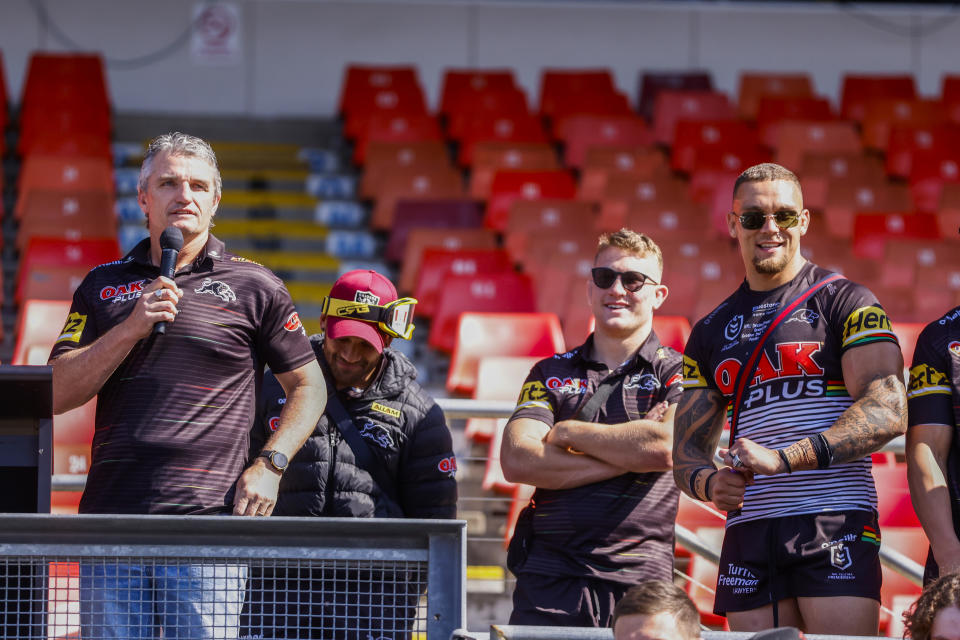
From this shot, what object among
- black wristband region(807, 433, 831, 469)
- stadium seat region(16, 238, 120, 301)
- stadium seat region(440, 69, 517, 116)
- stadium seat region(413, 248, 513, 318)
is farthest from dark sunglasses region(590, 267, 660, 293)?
stadium seat region(440, 69, 517, 116)

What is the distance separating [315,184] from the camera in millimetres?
9570

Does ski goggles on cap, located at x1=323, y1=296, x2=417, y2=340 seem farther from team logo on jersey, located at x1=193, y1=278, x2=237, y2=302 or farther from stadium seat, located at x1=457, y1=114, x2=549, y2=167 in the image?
stadium seat, located at x1=457, y1=114, x2=549, y2=167

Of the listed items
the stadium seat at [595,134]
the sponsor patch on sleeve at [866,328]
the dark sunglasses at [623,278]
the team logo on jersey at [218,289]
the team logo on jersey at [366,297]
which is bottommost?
the sponsor patch on sleeve at [866,328]

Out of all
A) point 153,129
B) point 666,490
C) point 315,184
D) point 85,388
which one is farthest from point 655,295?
point 153,129

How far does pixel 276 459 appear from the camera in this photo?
2516 millimetres

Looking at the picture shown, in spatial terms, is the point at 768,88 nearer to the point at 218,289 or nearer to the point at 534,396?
the point at 534,396

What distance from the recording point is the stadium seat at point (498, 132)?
9688 millimetres

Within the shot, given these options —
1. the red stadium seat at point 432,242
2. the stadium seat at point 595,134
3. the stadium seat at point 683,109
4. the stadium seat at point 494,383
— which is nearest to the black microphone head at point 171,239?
the stadium seat at point 494,383

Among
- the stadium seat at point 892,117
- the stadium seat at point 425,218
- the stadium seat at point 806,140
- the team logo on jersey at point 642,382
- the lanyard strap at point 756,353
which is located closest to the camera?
the lanyard strap at point 756,353

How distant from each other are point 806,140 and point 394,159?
3.05 metres

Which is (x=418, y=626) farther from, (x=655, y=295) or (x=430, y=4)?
(x=430, y=4)

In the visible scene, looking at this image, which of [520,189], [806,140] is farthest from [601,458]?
[806,140]

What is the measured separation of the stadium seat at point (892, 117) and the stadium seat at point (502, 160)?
247 cm

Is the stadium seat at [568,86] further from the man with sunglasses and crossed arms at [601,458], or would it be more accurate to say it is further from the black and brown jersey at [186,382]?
the black and brown jersey at [186,382]
